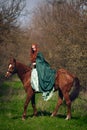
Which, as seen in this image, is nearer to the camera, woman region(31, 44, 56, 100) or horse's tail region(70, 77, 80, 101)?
woman region(31, 44, 56, 100)

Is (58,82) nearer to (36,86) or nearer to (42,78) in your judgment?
(42,78)

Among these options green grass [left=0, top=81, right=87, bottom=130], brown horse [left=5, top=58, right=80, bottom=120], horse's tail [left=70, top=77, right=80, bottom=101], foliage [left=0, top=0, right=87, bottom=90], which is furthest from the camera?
foliage [left=0, top=0, right=87, bottom=90]

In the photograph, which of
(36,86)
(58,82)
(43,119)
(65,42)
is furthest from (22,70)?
(65,42)

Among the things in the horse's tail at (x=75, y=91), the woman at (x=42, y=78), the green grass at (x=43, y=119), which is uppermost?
the woman at (x=42, y=78)

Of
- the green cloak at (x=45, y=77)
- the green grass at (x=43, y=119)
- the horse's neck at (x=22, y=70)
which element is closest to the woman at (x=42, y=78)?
the green cloak at (x=45, y=77)

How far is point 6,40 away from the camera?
75.7 feet

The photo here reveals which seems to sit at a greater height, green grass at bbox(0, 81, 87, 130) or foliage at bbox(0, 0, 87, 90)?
foliage at bbox(0, 0, 87, 90)

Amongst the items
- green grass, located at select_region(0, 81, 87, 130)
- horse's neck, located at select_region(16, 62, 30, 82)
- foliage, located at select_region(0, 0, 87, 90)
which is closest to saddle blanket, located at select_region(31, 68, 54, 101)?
horse's neck, located at select_region(16, 62, 30, 82)

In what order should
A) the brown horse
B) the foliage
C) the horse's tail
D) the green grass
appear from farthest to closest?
the foliage → the horse's tail → the brown horse → the green grass

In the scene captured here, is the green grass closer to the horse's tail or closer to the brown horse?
the brown horse

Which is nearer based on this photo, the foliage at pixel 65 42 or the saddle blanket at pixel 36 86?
the saddle blanket at pixel 36 86

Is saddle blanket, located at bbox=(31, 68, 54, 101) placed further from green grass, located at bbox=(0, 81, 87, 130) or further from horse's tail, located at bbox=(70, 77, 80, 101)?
horse's tail, located at bbox=(70, 77, 80, 101)

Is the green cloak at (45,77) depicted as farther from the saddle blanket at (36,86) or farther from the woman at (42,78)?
the saddle blanket at (36,86)

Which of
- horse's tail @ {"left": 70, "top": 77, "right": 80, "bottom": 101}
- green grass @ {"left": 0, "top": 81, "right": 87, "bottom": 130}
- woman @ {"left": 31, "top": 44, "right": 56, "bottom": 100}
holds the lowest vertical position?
green grass @ {"left": 0, "top": 81, "right": 87, "bottom": 130}
